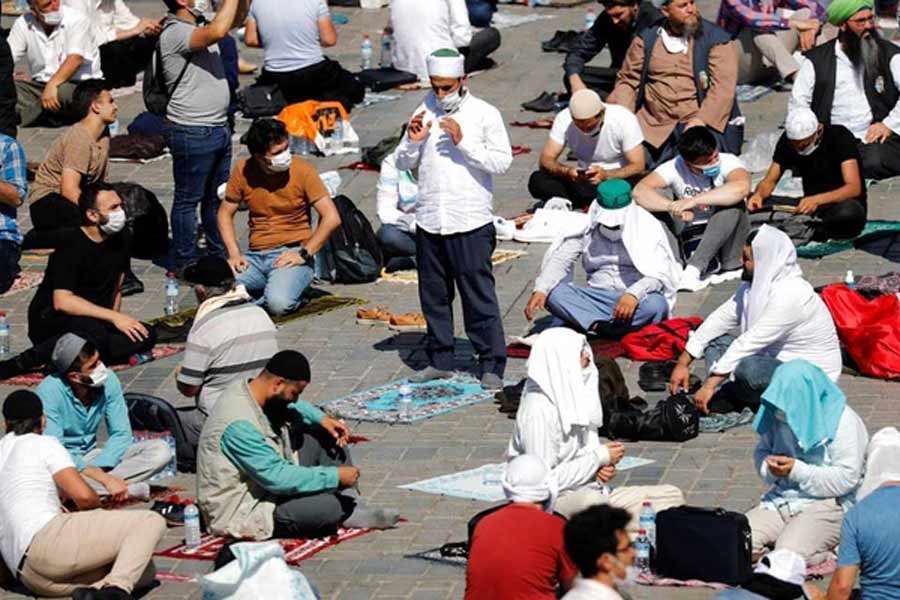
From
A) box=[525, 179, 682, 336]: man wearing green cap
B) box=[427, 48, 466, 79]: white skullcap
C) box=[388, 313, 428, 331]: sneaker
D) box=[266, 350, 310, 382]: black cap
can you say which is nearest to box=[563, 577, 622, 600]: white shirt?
box=[266, 350, 310, 382]: black cap

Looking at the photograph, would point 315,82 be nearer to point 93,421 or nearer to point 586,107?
point 586,107

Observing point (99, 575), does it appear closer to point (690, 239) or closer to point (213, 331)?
point (213, 331)

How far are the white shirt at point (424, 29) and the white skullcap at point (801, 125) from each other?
5280 mm

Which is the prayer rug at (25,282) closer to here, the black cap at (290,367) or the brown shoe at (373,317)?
the brown shoe at (373,317)

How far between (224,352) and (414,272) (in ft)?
14.1

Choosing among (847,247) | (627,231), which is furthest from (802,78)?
(627,231)

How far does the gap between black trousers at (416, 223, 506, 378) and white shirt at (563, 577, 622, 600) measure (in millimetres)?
5605

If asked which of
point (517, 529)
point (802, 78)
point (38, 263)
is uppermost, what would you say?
point (517, 529)

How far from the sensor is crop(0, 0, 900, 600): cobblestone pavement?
11.7 m

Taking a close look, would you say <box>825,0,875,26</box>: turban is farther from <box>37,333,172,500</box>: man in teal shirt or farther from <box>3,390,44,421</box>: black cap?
<box>3,390,44,421</box>: black cap

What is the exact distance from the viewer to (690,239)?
16.5 m

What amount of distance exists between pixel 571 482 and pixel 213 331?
2.54m

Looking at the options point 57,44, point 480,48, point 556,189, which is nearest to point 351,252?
point 556,189

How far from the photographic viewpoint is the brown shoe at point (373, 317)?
1612 cm
